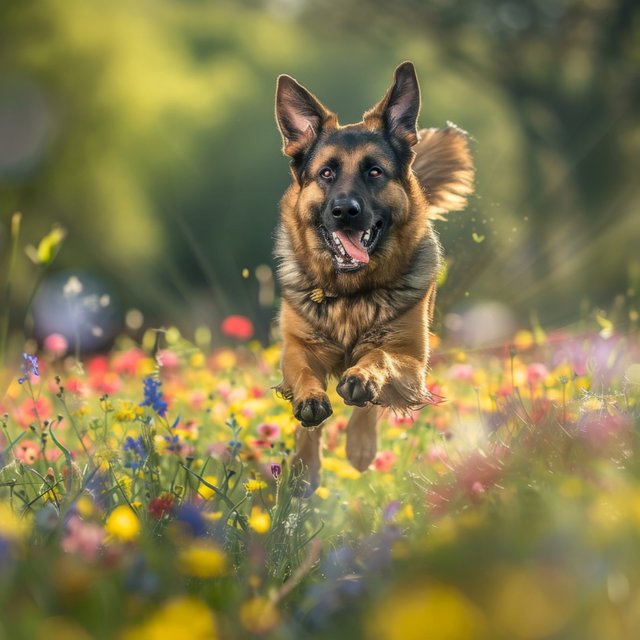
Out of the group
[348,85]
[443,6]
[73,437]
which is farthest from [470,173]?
[348,85]

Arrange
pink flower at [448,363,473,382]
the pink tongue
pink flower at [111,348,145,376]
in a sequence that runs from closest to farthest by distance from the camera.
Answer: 1. the pink tongue
2. pink flower at [448,363,473,382]
3. pink flower at [111,348,145,376]

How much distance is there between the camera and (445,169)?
4.83 meters

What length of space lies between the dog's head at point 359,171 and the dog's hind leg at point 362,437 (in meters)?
0.77

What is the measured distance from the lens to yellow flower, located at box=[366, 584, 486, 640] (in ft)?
3.71

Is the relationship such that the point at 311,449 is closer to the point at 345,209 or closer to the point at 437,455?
the point at 437,455

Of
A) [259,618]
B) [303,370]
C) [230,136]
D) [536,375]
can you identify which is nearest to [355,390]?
[303,370]

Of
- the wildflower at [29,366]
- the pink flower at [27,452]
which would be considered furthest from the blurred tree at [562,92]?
the wildflower at [29,366]

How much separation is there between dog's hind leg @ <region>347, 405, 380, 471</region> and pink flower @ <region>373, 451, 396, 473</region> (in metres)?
0.20

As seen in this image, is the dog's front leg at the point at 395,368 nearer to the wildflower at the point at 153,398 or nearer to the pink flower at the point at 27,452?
the wildflower at the point at 153,398

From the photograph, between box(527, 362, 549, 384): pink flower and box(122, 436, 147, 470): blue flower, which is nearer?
box(122, 436, 147, 470): blue flower

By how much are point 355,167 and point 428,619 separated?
9.96 ft

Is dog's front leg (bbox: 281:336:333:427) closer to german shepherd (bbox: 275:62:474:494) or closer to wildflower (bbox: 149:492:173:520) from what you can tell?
german shepherd (bbox: 275:62:474:494)

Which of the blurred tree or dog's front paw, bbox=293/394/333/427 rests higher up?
dog's front paw, bbox=293/394/333/427

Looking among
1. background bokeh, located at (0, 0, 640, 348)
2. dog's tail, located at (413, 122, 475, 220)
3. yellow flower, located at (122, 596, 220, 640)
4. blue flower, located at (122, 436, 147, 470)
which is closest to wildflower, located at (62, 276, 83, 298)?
blue flower, located at (122, 436, 147, 470)
